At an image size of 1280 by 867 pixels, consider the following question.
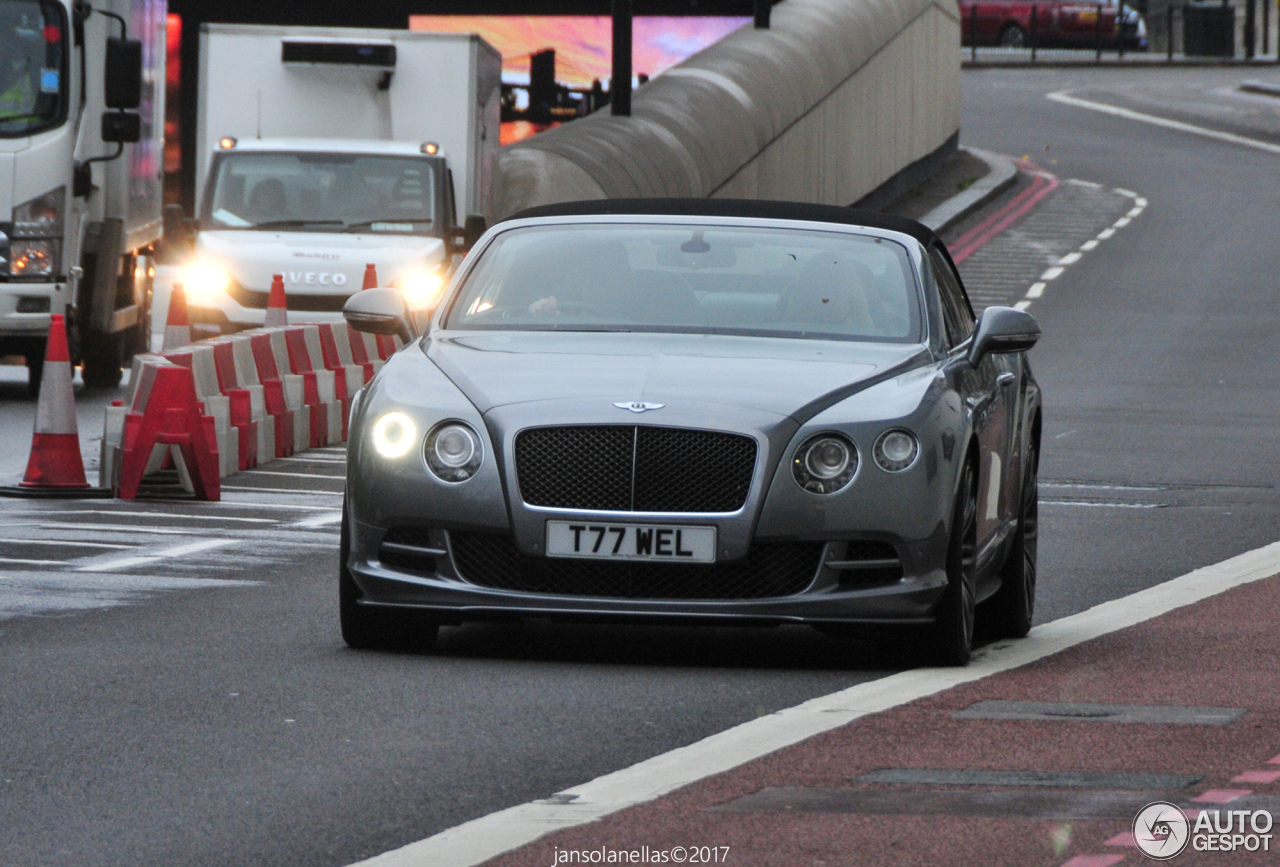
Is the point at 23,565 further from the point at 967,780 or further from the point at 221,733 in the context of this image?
the point at 967,780

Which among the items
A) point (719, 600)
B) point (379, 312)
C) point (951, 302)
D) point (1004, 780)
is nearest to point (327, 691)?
point (719, 600)

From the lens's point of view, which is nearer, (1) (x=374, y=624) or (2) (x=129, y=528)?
(1) (x=374, y=624)

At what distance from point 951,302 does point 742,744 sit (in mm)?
3131

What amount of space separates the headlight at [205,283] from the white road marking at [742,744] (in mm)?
12244

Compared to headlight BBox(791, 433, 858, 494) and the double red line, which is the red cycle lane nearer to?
headlight BBox(791, 433, 858, 494)

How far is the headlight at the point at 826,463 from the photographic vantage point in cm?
770

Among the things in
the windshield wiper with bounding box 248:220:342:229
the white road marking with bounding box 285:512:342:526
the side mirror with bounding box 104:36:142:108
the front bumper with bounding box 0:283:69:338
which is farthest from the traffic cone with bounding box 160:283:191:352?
the windshield wiper with bounding box 248:220:342:229

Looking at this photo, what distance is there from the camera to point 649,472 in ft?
25.2

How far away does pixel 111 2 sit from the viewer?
67.3 feet

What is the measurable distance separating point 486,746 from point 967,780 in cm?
123

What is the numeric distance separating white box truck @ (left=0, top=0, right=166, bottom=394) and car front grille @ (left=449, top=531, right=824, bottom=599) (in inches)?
452

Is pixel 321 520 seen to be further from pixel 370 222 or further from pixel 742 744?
pixel 370 222

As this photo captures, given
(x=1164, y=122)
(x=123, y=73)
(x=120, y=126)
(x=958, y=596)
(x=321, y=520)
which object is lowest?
(x=1164, y=122)

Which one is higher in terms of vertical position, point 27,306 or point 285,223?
point 285,223
